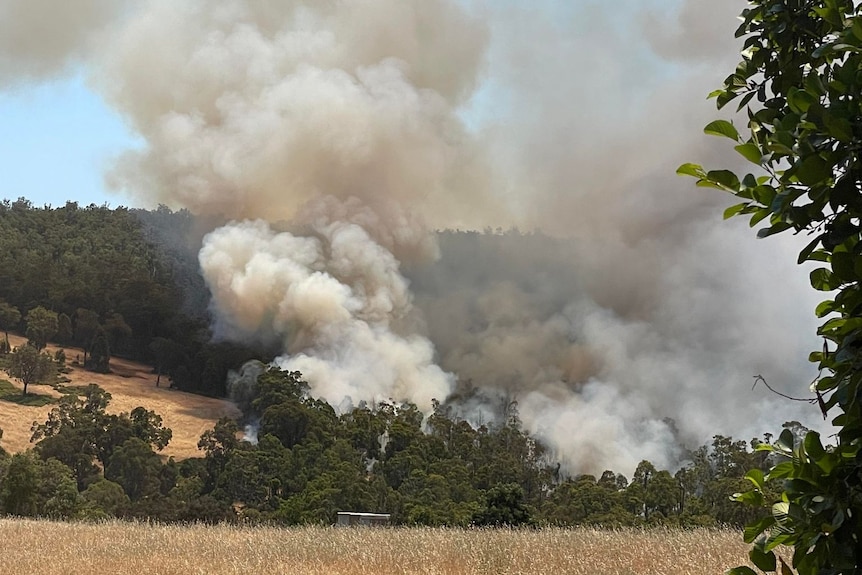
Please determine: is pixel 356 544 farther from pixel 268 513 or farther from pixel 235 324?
pixel 235 324

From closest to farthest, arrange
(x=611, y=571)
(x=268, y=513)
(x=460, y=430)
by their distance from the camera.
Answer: (x=611, y=571) < (x=268, y=513) < (x=460, y=430)

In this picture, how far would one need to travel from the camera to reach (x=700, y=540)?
1180cm

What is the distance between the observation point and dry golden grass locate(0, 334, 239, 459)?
49.2 m

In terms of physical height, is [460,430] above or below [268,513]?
→ above

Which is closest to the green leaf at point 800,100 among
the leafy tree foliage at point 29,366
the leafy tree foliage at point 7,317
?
the leafy tree foliage at point 29,366

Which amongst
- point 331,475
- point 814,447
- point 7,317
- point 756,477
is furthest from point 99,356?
point 814,447

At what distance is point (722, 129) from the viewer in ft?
4.96

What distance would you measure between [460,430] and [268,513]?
18279mm

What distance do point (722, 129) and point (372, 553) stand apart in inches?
446

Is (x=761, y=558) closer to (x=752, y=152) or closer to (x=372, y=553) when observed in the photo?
(x=752, y=152)

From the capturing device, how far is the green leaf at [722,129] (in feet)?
4.91

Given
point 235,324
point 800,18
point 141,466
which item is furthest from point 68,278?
point 800,18

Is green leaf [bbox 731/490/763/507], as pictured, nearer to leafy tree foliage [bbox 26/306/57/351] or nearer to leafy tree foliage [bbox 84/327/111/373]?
leafy tree foliage [bbox 84/327/111/373]

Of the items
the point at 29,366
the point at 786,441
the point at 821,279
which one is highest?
the point at 29,366
